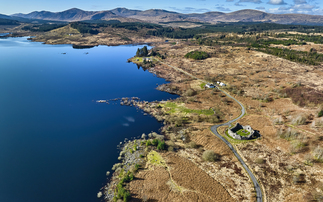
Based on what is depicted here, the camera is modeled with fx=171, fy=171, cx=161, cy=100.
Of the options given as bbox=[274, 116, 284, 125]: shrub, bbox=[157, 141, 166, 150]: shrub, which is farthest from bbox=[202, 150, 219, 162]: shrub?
bbox=[274, 116, 284, 125]: shrub

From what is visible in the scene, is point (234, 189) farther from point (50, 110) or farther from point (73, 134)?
point (50, 110)

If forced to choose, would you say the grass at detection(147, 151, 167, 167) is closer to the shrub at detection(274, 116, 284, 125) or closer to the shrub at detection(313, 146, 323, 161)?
the shrub at detection(313, 146, 323, 161)

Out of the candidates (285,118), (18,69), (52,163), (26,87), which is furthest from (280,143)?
(18,69)

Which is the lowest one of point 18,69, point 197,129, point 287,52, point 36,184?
point 36,184

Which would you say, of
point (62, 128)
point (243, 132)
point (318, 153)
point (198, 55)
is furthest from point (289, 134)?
point (198, 55)

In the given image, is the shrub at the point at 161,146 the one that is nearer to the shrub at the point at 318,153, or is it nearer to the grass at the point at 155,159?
the grass at the point at 155,159

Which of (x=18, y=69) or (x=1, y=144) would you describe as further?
(x=18, y=69)
